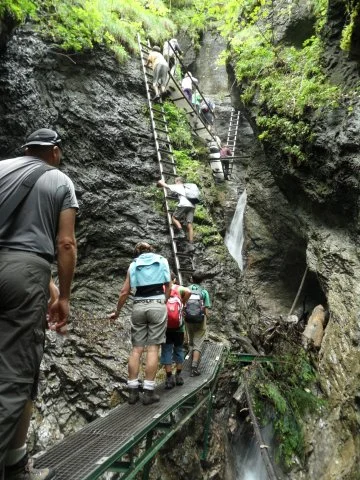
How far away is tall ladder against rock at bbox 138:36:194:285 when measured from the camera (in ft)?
28.5

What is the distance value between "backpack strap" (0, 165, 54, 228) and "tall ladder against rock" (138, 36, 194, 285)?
5.91m

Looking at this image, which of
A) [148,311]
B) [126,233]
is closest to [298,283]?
[126,233]

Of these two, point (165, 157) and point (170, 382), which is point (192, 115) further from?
point (170, 382)

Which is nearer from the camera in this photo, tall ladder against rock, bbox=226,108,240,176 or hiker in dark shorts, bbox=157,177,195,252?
hiker in dark shorts, bbox=157,177,195,252

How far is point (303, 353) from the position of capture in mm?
7492

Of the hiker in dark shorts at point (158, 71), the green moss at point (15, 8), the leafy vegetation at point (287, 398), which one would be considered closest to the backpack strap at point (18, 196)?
the green moss at point (15, 8)

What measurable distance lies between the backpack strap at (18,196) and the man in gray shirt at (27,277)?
1 cm

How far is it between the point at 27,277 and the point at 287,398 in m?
6.50

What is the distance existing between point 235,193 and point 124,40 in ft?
21.8

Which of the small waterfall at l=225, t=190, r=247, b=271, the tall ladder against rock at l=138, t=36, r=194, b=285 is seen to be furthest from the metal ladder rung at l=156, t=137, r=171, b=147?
the small waterfall at l=225, t=190, r=247, b=271

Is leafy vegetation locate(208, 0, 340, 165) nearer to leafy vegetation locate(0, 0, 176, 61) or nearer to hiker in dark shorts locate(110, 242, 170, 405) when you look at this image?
leafy vegetation locate(0, 0, 176, 61)

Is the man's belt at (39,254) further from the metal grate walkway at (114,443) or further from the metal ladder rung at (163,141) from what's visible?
the metal ladder rung at (163,141)

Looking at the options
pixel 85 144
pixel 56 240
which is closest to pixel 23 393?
pixel 56 240

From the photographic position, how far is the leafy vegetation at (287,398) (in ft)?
22.6
